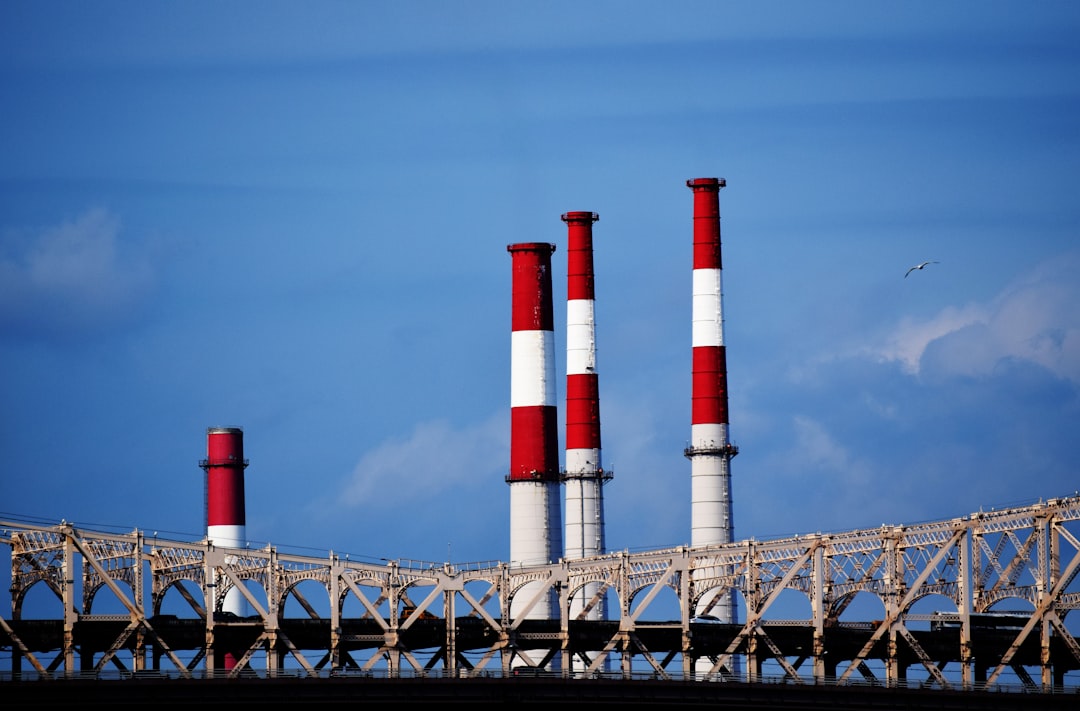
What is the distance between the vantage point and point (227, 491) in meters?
111

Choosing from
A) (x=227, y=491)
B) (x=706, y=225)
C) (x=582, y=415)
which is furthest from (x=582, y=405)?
(x=227, y=491)

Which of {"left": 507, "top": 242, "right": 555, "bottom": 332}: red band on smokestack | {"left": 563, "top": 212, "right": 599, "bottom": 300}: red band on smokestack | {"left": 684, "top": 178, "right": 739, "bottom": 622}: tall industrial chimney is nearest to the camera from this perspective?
{"left": 684, "top": 178, "right": 739, "bottom": 622}: tall industrial chimney

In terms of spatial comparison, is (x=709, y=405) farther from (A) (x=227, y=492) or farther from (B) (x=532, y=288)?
(A) (x=227, y=492)

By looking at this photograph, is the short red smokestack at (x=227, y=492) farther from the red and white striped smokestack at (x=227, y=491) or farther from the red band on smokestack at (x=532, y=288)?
the red band on smokestack at (x=532, y=288)

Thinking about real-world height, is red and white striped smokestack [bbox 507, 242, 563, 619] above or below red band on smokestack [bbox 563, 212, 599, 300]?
below

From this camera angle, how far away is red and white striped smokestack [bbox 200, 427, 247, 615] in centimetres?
11044

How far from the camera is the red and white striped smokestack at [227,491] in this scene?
110m

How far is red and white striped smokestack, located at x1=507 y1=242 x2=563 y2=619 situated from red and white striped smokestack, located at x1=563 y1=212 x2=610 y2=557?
2.74 metres

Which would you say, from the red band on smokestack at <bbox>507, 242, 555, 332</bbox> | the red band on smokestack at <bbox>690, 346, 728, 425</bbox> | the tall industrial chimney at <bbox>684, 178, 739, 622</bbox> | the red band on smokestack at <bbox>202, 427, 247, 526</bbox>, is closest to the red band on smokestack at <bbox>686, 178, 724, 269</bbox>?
the tall industrial chimney at <bbox>684, 178, 739, 622</bbox>

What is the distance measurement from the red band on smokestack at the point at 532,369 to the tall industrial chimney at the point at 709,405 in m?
5.93

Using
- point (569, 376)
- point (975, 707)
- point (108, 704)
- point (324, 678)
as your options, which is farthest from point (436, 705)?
point (569, 376)

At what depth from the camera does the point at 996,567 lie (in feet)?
286

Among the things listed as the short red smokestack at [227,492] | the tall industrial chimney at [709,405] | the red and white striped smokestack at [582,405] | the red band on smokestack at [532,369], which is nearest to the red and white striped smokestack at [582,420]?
the red and white striped smokestack at [582,405]

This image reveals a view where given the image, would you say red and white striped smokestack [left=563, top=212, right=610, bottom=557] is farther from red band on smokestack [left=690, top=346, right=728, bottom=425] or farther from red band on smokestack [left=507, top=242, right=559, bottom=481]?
red band on smokestack [left=690, top=346, right=728, bottom=425]
